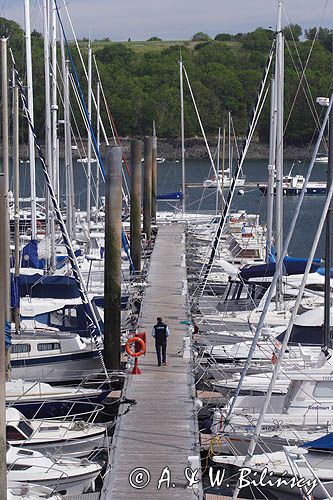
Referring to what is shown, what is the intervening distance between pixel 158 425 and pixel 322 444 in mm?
3035

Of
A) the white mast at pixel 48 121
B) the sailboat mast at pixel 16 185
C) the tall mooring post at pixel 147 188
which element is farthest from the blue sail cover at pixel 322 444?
the tall mooring post at pixel 147 188

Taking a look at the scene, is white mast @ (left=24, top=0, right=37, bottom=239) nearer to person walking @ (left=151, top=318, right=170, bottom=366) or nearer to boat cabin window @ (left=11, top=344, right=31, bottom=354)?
boat cabin window @ (left=11, top=344, right=31, bottom=354)

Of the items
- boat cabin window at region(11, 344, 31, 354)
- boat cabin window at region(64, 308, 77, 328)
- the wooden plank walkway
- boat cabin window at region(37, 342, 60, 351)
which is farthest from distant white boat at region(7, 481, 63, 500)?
boat cabin window at region(64, 308, 77, 328)

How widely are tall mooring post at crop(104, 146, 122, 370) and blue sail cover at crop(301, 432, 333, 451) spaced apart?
7.00 meters

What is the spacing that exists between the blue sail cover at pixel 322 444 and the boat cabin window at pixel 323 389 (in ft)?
7.68

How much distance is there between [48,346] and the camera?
1052 inches

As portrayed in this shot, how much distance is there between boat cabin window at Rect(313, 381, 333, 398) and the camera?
2198 centimetres

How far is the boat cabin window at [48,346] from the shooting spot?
2662cm

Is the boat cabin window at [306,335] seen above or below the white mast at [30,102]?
below

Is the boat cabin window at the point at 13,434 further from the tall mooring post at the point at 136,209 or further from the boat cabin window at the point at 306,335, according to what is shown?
the tall mooring post at the point at 136,209

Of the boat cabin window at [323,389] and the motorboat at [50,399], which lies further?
the motorboat at [50,399]

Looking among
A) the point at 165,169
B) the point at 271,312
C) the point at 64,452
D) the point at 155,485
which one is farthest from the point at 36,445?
the point at 165,169

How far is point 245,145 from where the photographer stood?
110 feet

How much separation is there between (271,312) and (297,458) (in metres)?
11.0
